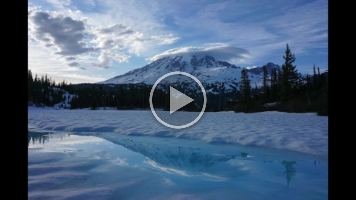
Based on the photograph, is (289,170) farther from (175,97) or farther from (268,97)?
(268,97)

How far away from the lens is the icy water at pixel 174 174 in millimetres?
3436

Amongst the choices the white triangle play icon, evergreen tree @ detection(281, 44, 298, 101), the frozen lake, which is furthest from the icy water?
evergreen tree @ detection(281, 44, 298, 101)

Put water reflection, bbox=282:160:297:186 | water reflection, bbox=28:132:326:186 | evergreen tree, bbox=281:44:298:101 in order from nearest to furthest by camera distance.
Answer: water reflection, bbox=282:160:297:186 < water reflection, bbox=28:132:326:186 < evergreen tree, bbox=281:44:298:101

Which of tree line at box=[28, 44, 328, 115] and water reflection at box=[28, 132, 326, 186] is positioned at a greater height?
tree line at box=[28, 44, 328, 115]

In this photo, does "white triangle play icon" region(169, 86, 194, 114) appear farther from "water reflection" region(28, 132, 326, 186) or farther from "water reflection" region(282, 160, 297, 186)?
"water reflection" region(282, 160, 297, 186)

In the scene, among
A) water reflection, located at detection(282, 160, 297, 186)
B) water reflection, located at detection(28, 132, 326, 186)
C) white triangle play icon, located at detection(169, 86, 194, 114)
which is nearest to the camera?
water reflection, located at detection(282, 160, 297, 186)

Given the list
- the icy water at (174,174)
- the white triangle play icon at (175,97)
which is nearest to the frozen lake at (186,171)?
the icy water at (174,174)

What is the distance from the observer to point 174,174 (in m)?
4.46

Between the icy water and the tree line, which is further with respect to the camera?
the tree line

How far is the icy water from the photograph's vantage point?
135 inches

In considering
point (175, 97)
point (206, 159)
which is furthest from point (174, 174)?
point (175, 97)

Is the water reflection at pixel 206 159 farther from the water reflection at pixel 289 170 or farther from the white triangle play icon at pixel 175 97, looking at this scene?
the white triangle play icon at pixel 175 97
